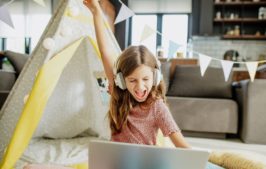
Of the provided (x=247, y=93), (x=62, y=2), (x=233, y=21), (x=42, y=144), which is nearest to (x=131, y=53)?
(x=62, y=2)

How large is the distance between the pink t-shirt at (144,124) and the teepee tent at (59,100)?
0.44 m

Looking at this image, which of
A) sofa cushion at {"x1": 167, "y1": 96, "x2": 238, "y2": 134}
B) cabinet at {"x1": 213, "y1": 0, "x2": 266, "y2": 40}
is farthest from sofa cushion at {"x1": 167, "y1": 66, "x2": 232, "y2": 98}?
Answer: cabinet at {"x1": 213, "y1": 0, "x2": 266, "y2": 40}

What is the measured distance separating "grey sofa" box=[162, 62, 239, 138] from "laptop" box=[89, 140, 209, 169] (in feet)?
7.42

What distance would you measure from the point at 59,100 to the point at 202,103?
1424 mm

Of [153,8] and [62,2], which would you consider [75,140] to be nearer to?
[62,2]

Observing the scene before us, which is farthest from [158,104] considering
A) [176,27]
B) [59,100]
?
[176,27]

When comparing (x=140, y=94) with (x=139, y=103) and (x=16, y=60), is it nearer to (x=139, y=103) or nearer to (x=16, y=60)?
(x=139, y=103)

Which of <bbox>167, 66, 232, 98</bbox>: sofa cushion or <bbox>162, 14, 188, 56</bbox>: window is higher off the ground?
<bbox>162, 14, 188, 56</bbox>: window

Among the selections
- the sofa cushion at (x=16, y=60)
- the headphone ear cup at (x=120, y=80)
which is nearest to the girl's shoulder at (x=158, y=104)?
the headphone ear cup at (x=120, y=80)

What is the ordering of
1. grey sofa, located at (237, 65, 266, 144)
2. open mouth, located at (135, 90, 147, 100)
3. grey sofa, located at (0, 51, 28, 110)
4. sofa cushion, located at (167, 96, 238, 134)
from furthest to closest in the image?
sofa cushion, located at (167, 96, 238, 134), grey sofa, located at (237, 65, 266, 144), grey sofa, located at (0, 51, 28, 110), open mouth, located at (135, 90, 147, 100)

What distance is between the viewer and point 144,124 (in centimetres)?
99

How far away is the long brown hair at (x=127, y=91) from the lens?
0.94 meters

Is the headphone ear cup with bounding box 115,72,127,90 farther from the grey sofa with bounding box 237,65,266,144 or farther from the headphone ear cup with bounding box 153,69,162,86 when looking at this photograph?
the grey sofa with bounding box 237,65,266,144

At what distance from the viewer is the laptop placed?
0.63 metres
